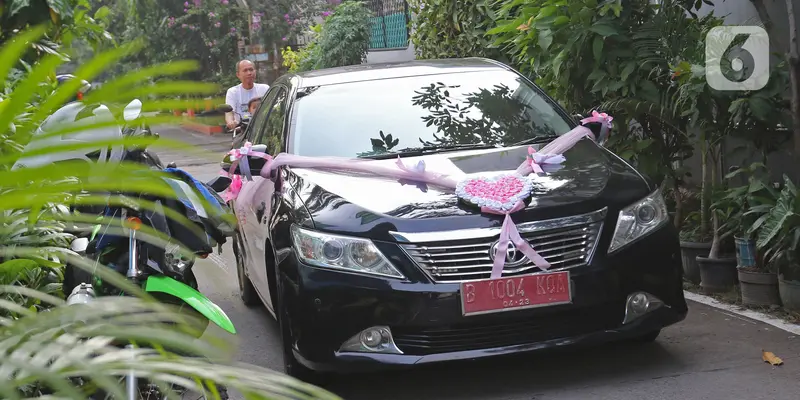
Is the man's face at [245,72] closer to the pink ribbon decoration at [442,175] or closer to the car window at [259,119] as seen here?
the car window at [259,119]

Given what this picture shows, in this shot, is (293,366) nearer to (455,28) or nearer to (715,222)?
(715,222)

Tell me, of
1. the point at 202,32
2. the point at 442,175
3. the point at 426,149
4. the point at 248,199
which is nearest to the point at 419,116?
the point at 426,149

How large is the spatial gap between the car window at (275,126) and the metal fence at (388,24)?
13491 millimetres

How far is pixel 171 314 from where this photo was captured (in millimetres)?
1155

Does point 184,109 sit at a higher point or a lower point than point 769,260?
higher

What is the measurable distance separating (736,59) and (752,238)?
109cm

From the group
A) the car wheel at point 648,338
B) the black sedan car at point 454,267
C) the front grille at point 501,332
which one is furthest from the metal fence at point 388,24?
the front grille at point 501,332

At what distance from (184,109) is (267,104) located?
6.06 m

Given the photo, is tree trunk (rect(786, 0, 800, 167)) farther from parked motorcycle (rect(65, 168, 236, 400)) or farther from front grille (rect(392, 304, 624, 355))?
parked motorcycle (rect(65, 168, 236, 400))

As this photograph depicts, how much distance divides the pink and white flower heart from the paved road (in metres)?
0.82

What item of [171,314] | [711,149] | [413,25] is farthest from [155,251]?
[413,25]

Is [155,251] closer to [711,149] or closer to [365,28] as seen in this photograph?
[711,149]

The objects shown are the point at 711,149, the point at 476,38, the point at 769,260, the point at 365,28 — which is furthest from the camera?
the point at 365,28

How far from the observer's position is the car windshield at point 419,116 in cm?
557
